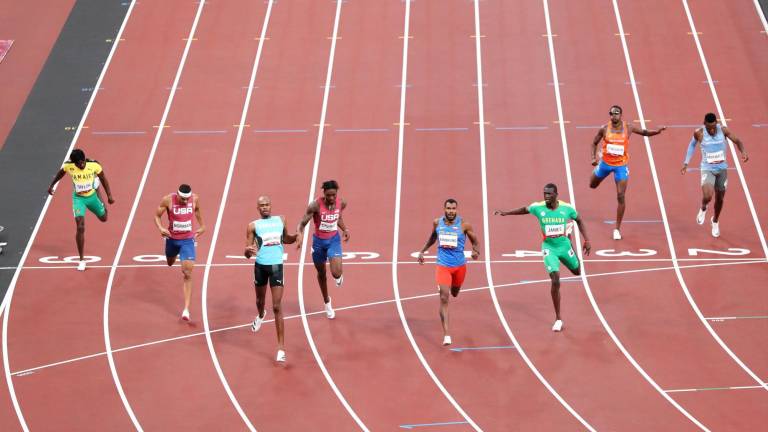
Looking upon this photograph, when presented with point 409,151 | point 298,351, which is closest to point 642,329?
point 298,351

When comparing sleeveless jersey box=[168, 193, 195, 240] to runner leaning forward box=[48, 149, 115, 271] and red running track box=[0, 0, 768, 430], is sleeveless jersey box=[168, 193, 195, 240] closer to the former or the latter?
red running track box=[0, 0, 768, 430]

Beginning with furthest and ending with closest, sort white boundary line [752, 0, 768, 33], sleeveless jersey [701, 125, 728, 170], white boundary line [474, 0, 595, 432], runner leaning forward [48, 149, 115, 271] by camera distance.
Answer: white boundary line [752, 0, 768, 33], sleeveless jersey [701, 125, 728, 170], runner leaning forward [48, 149, 115, 271], white boundary line [474, 0, 595, 432]

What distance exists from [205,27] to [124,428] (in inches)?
520

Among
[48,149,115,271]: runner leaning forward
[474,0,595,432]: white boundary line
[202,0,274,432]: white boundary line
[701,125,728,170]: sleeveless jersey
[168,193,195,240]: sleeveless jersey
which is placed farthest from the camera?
[701,125,728,170]: sleeveless jersey

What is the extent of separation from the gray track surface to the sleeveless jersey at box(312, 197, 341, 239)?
5.02 metres

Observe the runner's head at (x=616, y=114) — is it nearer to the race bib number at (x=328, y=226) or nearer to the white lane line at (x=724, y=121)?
the white lane line at (x=724, y=121)

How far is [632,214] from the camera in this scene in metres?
19.5

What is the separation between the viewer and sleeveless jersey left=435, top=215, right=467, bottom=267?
51.0 ft

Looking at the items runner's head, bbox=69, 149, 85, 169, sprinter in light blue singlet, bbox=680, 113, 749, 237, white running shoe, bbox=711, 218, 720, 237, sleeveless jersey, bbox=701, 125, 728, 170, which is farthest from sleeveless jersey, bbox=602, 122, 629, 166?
runner's head, bbox=69, 149, 85, 169

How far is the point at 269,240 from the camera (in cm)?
1517

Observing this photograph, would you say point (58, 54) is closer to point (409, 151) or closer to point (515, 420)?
point (409, 151)

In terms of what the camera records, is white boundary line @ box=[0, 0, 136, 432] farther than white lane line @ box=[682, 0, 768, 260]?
No

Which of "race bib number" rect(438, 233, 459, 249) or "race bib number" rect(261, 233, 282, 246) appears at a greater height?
"race bib number" rect(438, 233, 459, 249)

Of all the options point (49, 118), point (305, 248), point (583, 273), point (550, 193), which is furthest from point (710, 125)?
point (49, 118)
